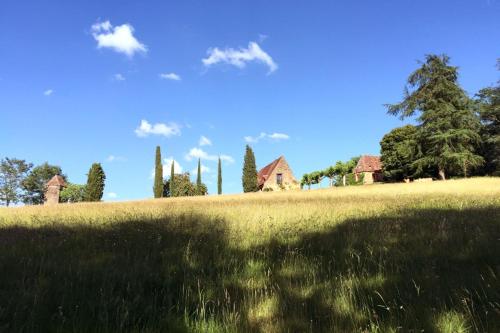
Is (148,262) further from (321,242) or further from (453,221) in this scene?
(453,221)

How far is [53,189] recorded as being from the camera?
3580 inches

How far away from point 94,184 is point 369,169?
49.3 m

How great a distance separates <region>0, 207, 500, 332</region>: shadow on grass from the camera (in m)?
3.59

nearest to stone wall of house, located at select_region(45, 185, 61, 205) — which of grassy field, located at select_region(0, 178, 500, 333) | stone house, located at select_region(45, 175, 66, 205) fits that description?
stone house, located at select_region(45, 175, 66, 205)

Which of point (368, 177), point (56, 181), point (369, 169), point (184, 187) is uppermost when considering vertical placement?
point (56, 181)

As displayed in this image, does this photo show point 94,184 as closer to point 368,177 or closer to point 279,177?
point 279,177

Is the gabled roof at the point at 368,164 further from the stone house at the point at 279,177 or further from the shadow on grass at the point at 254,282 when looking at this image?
the shadow on grass at the point at 254,282

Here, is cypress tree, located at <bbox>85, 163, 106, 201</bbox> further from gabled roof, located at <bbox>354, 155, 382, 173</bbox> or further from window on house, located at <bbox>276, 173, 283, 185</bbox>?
gabled roof, located at <bbox>354, 155, 382, 173</bbox>

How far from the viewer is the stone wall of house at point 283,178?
73062 millimetres

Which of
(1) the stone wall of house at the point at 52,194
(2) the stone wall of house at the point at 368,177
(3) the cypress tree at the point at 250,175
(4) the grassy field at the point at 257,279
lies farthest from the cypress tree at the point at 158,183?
(4) the grassy field at the point at 257,279

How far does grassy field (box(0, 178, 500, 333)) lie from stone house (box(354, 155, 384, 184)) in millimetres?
69871

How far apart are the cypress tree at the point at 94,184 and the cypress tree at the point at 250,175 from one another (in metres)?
23.7

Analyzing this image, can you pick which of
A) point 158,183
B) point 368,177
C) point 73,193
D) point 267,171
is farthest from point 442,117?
point 73,193

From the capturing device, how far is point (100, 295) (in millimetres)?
4125
